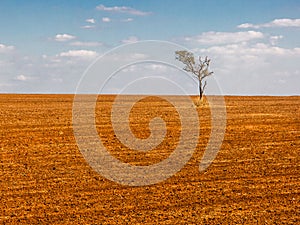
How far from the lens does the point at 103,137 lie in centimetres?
1841

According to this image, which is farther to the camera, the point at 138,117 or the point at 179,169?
the point at 138,117

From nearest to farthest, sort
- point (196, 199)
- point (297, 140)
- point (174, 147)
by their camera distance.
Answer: point (196, 199) < point (174, 147) < point (297, 140)

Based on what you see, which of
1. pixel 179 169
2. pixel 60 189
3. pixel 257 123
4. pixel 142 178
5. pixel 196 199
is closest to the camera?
pixel 196 199


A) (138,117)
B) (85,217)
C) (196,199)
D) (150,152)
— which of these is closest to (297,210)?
(196,199)

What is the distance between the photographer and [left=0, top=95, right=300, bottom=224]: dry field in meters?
9.04

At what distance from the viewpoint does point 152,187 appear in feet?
36.4

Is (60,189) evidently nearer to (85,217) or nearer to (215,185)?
(85,217)

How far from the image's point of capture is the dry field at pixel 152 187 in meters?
9.04

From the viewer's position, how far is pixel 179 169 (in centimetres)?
1294

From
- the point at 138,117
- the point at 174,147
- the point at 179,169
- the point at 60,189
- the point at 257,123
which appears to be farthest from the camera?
the point at 138,117

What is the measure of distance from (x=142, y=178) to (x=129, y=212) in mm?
2696

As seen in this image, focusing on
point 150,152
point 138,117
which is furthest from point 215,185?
point 138,117

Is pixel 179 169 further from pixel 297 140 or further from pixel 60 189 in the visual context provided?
pixel 297 140

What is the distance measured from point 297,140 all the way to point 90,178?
9.61 metres
